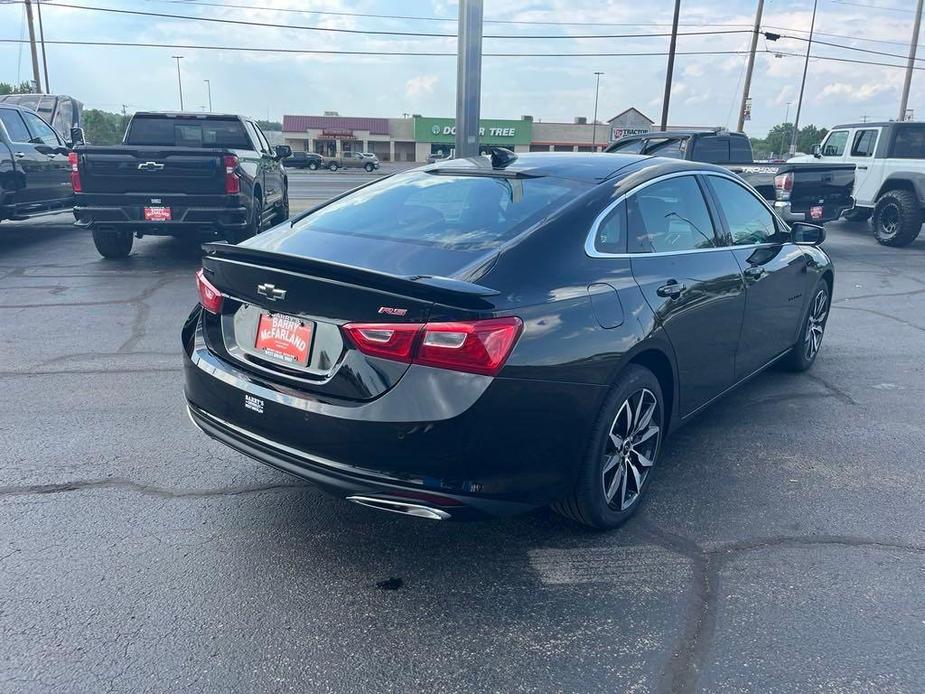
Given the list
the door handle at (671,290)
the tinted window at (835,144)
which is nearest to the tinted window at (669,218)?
the door handle at (671,290)

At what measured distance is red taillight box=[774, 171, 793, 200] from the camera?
11781 millimetres

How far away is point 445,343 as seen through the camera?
2629 mm

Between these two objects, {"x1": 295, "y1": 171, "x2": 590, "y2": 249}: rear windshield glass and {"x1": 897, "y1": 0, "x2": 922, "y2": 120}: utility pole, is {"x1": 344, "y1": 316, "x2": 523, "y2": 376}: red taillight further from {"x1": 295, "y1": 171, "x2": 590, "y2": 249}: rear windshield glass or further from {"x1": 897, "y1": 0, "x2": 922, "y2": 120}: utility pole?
{"x1": 897, "y1": 0, "x2": 922, "y2": 120}: utility pole

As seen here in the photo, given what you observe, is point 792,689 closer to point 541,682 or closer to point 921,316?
point 541,682

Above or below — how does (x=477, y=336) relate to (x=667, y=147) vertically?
below

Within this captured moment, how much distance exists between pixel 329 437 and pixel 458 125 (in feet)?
29.7

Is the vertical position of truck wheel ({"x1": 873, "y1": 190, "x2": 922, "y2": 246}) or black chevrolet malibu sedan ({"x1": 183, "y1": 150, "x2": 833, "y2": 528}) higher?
black chevrolet malibu sedan ({"x1": 183, "y1": 150, "x2": 833, "y2": 528})

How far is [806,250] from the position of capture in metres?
5.46

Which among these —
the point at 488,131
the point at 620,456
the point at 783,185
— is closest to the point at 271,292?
the point at 620,456

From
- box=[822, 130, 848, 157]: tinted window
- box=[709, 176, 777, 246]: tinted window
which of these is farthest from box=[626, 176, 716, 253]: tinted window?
box=[822, 130, 848, 157]: tinted window

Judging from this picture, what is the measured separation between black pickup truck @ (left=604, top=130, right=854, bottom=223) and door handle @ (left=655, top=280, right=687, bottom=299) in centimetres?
855

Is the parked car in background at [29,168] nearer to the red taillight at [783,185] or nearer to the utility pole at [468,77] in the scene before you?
the utility pole at [468,77]

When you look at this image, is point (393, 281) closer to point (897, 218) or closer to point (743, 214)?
point (743, 214)

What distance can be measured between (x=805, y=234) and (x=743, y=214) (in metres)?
0.79
